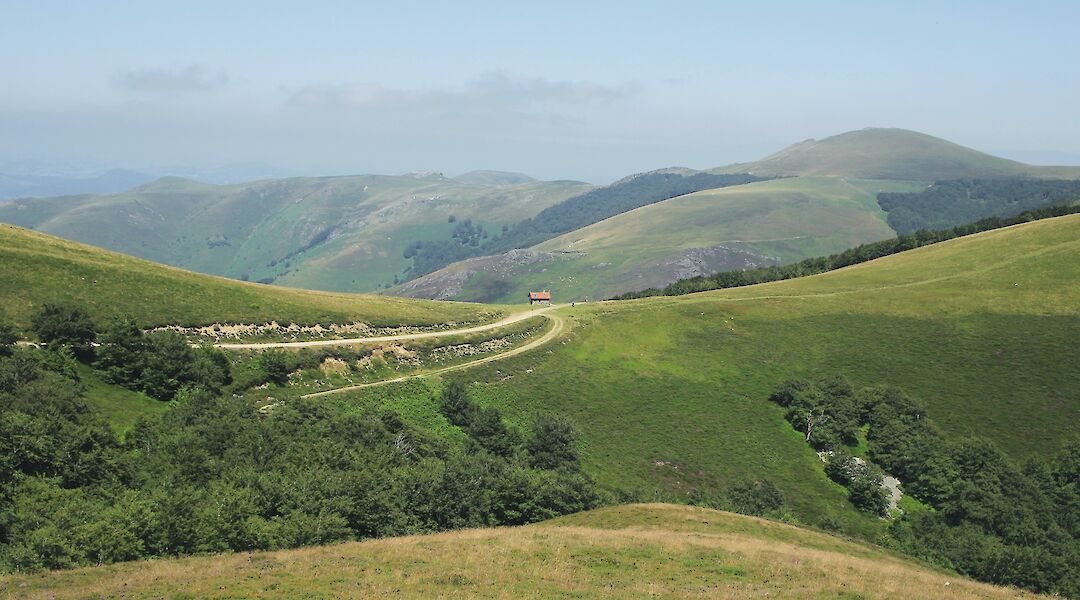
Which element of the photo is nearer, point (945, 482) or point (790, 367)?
point (945, 482)

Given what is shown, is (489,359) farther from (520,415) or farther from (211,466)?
(211,466)

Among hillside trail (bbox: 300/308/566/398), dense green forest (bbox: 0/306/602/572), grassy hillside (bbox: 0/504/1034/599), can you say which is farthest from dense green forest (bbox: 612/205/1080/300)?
grassy hillside (bbox: 0/504/1034/599)

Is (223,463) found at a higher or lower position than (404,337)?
lower

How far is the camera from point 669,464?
76.6m

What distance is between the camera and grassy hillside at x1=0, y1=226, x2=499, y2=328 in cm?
7219

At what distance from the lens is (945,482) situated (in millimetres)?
76125

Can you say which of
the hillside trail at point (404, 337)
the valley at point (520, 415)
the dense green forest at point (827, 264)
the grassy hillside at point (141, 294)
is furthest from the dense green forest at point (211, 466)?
the dense green forest at point (827, 264)

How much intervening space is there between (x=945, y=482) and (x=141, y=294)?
325 feet

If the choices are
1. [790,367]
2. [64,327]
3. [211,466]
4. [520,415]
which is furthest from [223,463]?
[790,367]

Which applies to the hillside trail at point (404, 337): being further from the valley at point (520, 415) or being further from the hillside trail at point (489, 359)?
the hillside trail at point (489, 359)

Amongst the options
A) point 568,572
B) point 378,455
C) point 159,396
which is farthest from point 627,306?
point 568,572

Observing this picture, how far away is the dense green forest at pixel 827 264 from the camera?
151375mm

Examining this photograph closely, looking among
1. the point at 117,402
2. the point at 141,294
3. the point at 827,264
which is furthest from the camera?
the point at 827,264

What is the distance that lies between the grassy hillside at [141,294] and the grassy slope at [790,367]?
2514cm
